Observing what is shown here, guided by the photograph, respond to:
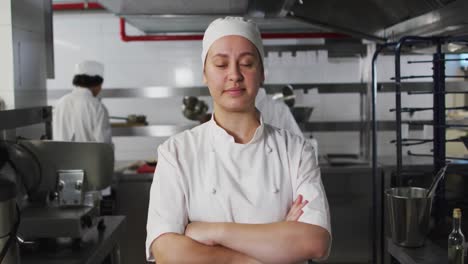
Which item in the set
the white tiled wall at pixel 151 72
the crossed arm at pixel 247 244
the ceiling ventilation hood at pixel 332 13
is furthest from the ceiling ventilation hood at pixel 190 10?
the crossed arm at pixel 247 244

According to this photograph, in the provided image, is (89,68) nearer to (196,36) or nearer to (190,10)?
(196,36)

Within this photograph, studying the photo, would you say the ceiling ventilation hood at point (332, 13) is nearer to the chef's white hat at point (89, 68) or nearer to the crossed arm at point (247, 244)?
the chef's white hat at point (89, 68)

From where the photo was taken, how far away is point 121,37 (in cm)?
490

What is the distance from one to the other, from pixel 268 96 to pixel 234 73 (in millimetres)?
2900

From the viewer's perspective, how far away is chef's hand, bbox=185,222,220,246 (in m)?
1.41

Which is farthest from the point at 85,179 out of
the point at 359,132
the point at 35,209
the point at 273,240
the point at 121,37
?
the point at 359,132

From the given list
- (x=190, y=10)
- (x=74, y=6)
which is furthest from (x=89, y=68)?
(x=190, y=10)

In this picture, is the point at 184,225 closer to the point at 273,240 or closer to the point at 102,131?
the point at 273,240

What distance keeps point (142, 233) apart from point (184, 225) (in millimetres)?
2866

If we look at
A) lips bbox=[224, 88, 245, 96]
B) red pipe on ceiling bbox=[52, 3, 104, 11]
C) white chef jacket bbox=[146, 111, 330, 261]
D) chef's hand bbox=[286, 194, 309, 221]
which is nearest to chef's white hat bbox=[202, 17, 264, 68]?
lips bbox=[224, 88, 245, 96]

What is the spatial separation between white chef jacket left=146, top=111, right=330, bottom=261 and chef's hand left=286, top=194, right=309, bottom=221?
2cm

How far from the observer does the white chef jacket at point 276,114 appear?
4141mm

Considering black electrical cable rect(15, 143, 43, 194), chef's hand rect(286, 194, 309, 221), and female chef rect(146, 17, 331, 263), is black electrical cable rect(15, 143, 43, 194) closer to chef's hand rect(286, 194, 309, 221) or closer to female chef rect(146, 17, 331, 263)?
female chef rect(146, 17, 331, 263)

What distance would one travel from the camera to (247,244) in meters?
1.39
